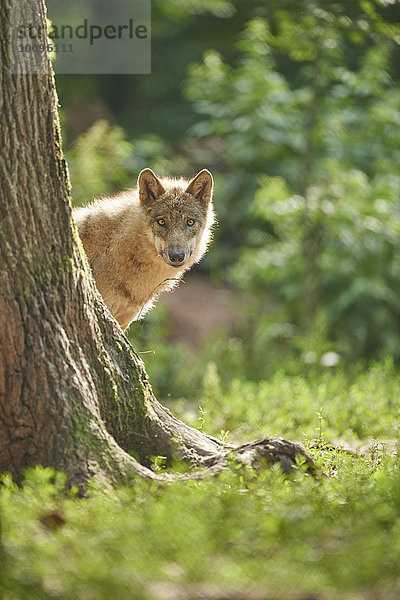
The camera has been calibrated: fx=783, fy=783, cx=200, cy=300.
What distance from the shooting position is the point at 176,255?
233 inches

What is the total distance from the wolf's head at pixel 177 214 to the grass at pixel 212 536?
7.51ft

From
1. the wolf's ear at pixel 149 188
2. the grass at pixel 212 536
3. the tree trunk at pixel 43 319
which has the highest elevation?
the wolf's ear at pixel 149 188

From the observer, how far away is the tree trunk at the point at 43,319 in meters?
3.95

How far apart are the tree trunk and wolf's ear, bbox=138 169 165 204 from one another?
1863 mm

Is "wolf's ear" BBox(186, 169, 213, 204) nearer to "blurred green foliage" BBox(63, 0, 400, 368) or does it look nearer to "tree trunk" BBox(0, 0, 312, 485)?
"tree trunk" BBox(0, 0, 312, 485)

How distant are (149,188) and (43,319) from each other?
2.39 meters

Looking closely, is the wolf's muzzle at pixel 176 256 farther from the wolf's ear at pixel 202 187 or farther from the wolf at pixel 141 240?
the wolf's ear at pixel 202 187

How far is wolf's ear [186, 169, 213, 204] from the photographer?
20.7ft

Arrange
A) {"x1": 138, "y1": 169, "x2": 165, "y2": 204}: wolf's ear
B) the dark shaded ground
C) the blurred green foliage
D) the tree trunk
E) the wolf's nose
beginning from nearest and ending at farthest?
the tree trunk, the wolf's nose, {"x1": 138, "y1": 169, "x2": 165, "y2": 204}: wolf's ear, the blurred green foliage, the dark shaded ground

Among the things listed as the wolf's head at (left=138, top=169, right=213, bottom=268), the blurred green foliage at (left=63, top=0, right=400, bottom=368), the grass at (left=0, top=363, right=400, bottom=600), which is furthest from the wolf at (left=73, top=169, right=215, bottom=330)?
the blurred green foliage at (left=63, top=0, right=400, bottom=368)

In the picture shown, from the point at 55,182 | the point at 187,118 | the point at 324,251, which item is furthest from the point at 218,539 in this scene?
the point at 187,118

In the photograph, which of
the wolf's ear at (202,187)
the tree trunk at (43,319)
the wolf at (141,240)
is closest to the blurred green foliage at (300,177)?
the wolf's ear at (202,187)

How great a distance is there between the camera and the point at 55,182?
A: 4.18m

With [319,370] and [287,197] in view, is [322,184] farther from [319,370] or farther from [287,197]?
[319,370]
